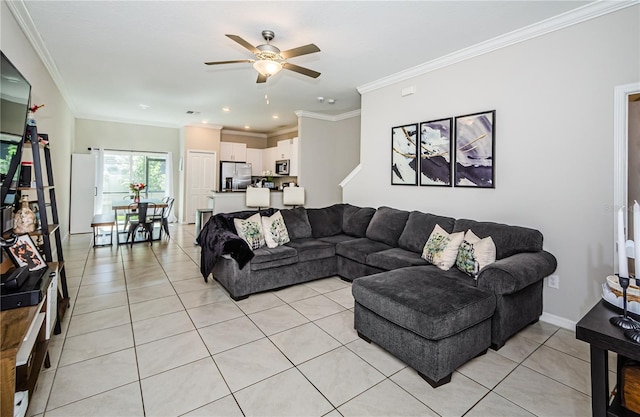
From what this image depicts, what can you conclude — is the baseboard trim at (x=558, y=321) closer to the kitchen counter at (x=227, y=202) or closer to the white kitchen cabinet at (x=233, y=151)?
the kitchen counter at (x=227, y=202)

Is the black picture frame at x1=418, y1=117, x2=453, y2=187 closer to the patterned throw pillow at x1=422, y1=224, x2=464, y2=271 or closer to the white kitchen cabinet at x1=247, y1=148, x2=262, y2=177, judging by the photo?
the patterned throw pillow at x1=422, y1=224, x2=464, y2=271

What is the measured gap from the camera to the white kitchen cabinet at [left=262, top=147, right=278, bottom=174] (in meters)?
8.96

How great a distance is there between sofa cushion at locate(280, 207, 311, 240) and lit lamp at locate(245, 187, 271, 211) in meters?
1.83

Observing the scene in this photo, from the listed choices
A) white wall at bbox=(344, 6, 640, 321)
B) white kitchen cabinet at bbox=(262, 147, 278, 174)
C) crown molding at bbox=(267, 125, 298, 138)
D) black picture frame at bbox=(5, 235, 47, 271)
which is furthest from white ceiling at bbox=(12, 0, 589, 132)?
white kitchen cabinet at bbox=(262, 147, 278, 174)

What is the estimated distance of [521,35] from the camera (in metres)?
3.06

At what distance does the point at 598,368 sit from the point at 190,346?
2463 millimetres

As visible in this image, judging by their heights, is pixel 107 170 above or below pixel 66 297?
above

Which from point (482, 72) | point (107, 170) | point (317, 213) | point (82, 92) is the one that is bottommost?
point (317, 213)

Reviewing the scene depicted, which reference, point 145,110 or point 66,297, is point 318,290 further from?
point 145,110

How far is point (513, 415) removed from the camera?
171 centimetres

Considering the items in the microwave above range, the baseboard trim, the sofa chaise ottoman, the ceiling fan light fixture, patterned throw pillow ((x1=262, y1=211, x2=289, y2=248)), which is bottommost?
the baseboard trim

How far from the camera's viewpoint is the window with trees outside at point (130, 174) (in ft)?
26.4

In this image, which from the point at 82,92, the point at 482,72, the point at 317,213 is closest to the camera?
the point at 482,72

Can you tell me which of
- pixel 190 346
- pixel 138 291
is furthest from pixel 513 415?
pixel 138 291
